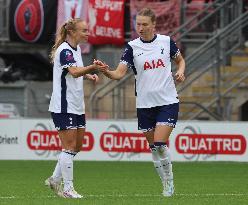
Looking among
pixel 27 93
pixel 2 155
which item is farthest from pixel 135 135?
pixel 27 93

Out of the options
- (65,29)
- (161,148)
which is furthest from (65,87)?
(161,148)

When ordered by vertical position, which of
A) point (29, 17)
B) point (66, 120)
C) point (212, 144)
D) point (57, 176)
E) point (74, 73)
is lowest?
point (212, 144)

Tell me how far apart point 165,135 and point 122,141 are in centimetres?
1074

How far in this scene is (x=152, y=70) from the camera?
14.0m

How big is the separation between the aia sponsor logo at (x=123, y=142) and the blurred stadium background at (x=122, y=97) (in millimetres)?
22

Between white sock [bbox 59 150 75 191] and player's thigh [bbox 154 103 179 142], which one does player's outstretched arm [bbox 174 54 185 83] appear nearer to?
player's thigh [bbox 154 103 179 142]

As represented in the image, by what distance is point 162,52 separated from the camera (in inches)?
553

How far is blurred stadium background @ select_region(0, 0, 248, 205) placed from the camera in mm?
21453

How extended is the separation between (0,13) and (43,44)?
1.49 m

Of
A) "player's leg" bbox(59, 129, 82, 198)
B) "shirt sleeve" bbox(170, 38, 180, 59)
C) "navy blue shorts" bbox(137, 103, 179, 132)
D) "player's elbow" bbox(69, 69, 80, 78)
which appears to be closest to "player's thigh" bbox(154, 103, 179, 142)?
"navy blue shorts" bbox(137, 103, 179, 132)

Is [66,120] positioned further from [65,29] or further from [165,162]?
[165,162]

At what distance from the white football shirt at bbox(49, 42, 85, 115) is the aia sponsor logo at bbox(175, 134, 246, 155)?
10627mm

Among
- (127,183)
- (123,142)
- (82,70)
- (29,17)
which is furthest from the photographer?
(29,17)

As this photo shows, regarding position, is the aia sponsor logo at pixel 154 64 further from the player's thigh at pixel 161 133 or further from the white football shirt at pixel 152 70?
the player's thigh at pixel 161 133
